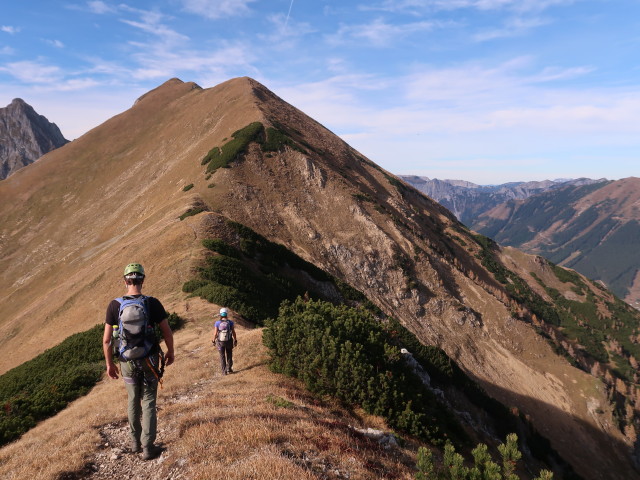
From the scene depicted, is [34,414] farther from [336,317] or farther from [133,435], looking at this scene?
[336,317]

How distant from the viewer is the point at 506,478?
6.46 metres

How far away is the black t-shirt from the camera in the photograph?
22.9ft

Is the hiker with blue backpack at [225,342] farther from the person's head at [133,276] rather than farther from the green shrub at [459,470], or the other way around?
the green shrub at [459,470]

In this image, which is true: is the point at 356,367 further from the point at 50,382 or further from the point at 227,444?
the point at 50,382

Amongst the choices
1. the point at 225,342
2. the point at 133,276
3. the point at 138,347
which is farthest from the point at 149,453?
the point at 225,342

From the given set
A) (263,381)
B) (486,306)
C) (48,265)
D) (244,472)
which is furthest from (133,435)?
(48,265)

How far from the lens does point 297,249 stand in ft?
156

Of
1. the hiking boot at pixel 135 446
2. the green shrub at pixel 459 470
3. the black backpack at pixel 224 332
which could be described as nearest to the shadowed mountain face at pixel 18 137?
the black backpack at pixel 224 332

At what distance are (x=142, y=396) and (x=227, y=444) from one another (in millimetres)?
1895

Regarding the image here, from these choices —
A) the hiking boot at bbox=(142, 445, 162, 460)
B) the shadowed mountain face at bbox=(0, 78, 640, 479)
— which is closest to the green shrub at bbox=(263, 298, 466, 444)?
the hiking boot at bbox=(142, 445, 162, 460)

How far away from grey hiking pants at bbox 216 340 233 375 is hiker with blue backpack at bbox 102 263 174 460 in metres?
6.40

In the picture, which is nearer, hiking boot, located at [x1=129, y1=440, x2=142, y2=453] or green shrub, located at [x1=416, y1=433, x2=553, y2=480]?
green shrub, located at [x1=416, y1=433, x2=553, y2=480]

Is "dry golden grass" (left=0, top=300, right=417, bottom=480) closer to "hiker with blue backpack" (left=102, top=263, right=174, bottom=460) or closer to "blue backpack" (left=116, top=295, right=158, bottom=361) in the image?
"hiker with blue backpack" (left=102, top=263, right=174, bottom=460)

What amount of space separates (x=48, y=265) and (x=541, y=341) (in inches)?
2996
